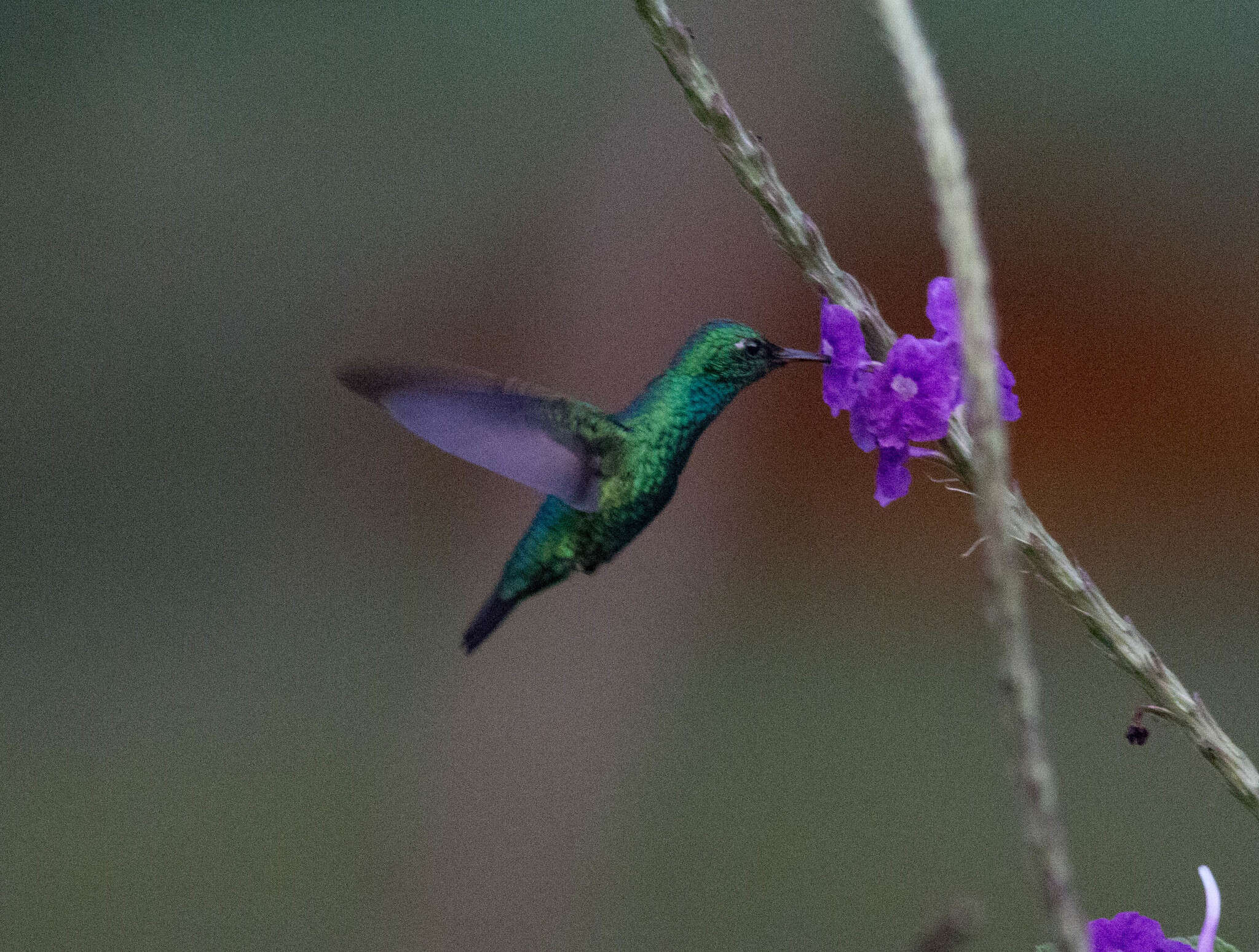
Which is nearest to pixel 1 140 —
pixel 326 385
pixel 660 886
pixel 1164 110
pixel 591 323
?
pixel 326 385

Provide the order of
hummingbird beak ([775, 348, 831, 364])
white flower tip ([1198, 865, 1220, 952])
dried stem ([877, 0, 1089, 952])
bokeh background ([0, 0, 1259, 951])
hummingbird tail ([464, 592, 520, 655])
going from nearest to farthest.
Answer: dried stem ([877, 0, 1089, 952]) → white flower tip ([1198, 865, 1220, 952]) → hummingbird beak ([775, 348, 831, 364]) → hummingbird tail ([464, 592, 520, 655]) → bokeh background ([0, 0, 1259, 951])

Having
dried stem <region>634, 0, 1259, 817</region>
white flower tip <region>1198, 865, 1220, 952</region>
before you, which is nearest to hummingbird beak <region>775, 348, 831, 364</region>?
dried stem <region>634, 0, 1259, 817</region>

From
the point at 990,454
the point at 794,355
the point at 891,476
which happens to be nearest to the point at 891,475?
the point at 891,476

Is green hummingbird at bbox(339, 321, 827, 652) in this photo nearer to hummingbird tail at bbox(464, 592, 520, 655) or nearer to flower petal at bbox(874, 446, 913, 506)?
hummingbird tail at bbox(464, 592, 520, 655)

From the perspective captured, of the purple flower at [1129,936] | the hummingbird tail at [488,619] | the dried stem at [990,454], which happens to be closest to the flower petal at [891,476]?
the purple flower at [1129,936]

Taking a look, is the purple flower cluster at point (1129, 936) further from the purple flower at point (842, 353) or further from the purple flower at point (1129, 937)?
the purple flower at point (842, 353)

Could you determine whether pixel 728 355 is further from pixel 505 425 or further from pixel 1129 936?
pixel 1129 936

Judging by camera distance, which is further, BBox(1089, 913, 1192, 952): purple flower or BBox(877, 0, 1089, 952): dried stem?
BBox(1089, 913, 1192, 952): purple flower
